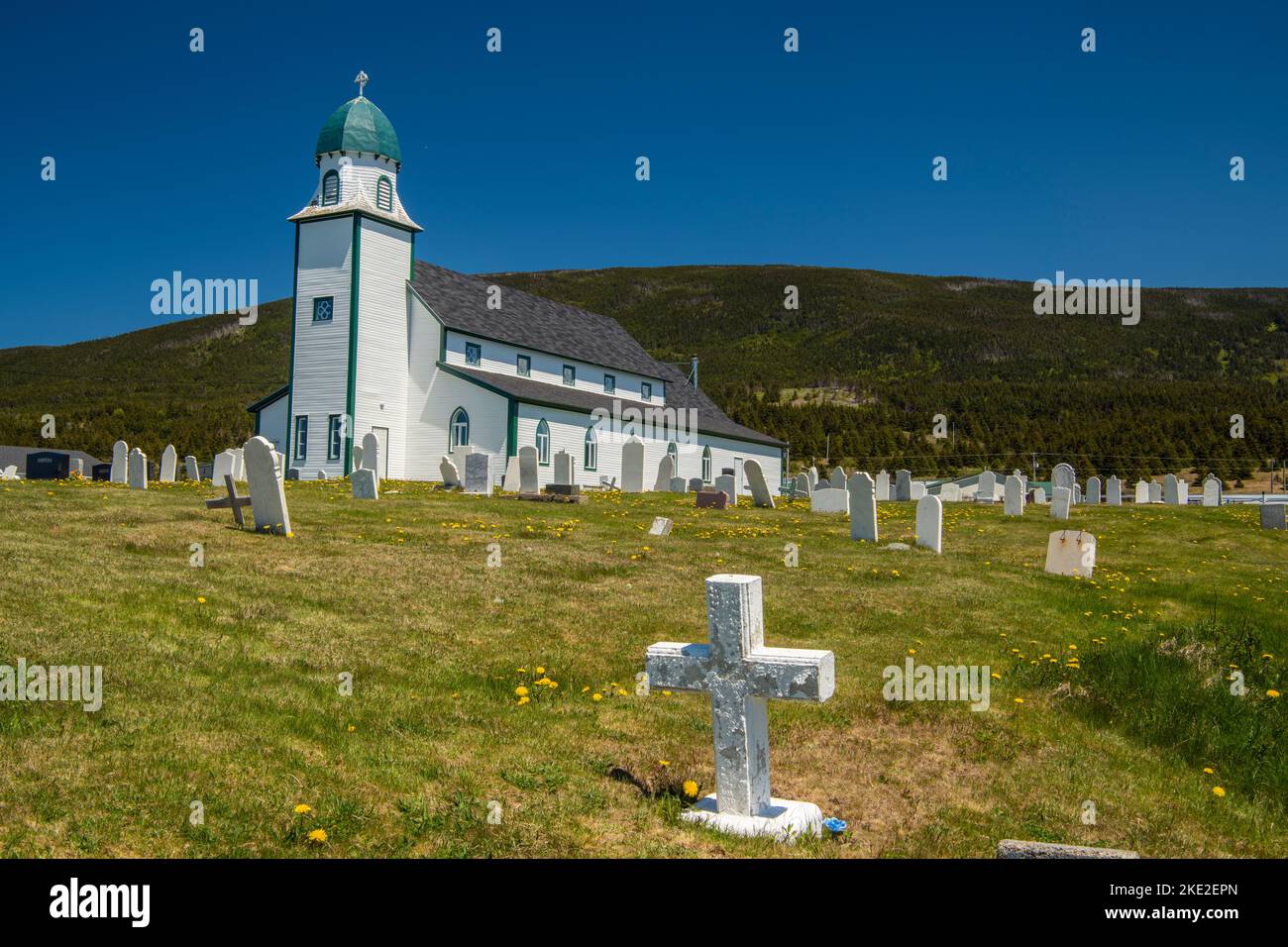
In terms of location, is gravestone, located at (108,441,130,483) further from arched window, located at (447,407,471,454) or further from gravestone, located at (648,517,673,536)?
gravestone, located at (648,517,673,536)

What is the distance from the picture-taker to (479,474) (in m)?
23.6

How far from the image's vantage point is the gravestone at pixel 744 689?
5.23 metres

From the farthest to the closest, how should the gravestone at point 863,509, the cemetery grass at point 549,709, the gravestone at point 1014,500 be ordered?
the gravestone at point 1014,500, the gravestone at point 863,509, the cemetery grass at point 549,709

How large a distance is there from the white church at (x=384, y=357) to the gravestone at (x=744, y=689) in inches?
1078

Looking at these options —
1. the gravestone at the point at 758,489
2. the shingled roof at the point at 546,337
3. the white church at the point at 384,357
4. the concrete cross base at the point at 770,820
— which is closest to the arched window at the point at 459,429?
the white church at the point at 384,357

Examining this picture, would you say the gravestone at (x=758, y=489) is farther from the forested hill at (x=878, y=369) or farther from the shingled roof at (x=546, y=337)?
the forested hill at (x=878, y=369)

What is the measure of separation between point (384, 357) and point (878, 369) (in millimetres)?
86716

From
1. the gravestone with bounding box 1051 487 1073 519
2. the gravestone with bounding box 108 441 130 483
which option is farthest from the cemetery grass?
the gravestone with bounding box 108 441 130 483

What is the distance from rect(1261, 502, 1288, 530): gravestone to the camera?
23.8 meters

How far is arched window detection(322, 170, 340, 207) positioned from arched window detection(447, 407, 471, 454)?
923 cm

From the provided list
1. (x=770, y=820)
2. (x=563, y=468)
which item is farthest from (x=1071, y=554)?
(x=563, y=468)
